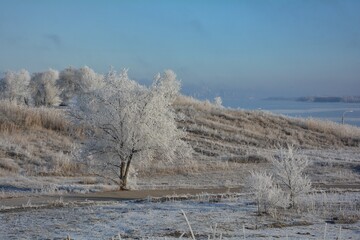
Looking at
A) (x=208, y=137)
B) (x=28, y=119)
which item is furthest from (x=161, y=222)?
(x=208, y=137)

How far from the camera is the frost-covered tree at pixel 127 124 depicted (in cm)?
2405

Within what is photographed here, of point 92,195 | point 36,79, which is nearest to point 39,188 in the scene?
point 92,195

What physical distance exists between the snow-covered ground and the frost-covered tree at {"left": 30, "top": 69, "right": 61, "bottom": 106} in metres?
53.1

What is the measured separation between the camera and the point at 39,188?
2450 centimetres

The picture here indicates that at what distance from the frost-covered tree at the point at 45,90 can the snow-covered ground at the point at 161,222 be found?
53.1 metres

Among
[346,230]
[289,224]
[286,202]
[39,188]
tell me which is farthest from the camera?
[39,188]

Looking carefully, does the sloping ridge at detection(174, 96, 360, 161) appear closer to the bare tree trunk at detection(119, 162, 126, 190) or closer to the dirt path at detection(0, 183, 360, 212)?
the dirt path at detection(0, 183, 360, 212)

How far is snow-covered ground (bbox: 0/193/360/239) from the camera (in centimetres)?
1478

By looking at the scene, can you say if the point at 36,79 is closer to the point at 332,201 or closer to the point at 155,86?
the point at 155,86

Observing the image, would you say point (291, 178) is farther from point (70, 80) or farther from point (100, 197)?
point (70, 80)

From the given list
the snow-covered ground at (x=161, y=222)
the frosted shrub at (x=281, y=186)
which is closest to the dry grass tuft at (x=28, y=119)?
the snow-covered ground at (x=161, y=222)

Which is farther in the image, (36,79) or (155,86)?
(36,79)

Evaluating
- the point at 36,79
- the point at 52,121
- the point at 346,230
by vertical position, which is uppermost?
the point at 36,79

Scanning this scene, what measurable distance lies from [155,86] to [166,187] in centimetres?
496
